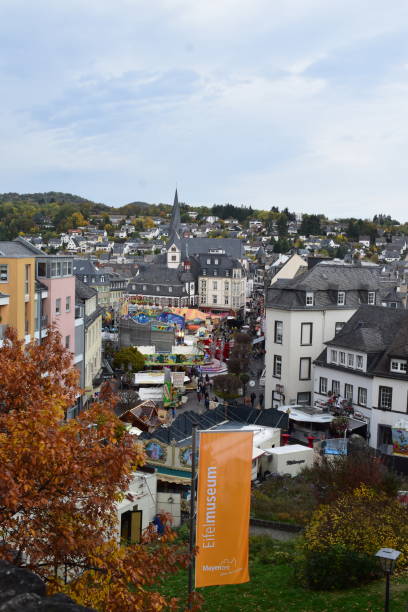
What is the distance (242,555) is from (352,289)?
33124 millimetres

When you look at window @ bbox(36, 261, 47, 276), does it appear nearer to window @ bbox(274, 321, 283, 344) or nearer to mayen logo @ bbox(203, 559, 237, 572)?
window @ bbox(274, 321, 283, 344)

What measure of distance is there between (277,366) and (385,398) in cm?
907

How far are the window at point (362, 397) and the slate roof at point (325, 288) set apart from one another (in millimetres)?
7294

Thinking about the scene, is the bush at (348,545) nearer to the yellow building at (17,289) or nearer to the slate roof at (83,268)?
the yellow building at (17,289)

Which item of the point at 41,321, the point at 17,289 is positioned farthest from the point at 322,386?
the point at 17,289

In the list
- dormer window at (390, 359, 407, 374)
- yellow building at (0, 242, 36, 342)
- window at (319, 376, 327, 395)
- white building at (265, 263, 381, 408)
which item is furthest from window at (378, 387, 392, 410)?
yellow building at (0, 242, 36, 342)

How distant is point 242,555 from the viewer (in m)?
13.1

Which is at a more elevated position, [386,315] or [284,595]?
[386,315]

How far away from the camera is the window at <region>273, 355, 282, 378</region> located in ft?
140

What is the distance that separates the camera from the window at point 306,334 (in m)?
42.4

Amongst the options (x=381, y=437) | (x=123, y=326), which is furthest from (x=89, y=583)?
(x=123, y=326)

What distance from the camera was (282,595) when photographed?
1692cm

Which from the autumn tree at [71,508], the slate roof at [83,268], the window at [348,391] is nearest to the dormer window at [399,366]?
the window at [348,391]

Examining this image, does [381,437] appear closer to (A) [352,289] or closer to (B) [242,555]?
(A) [352,289]
